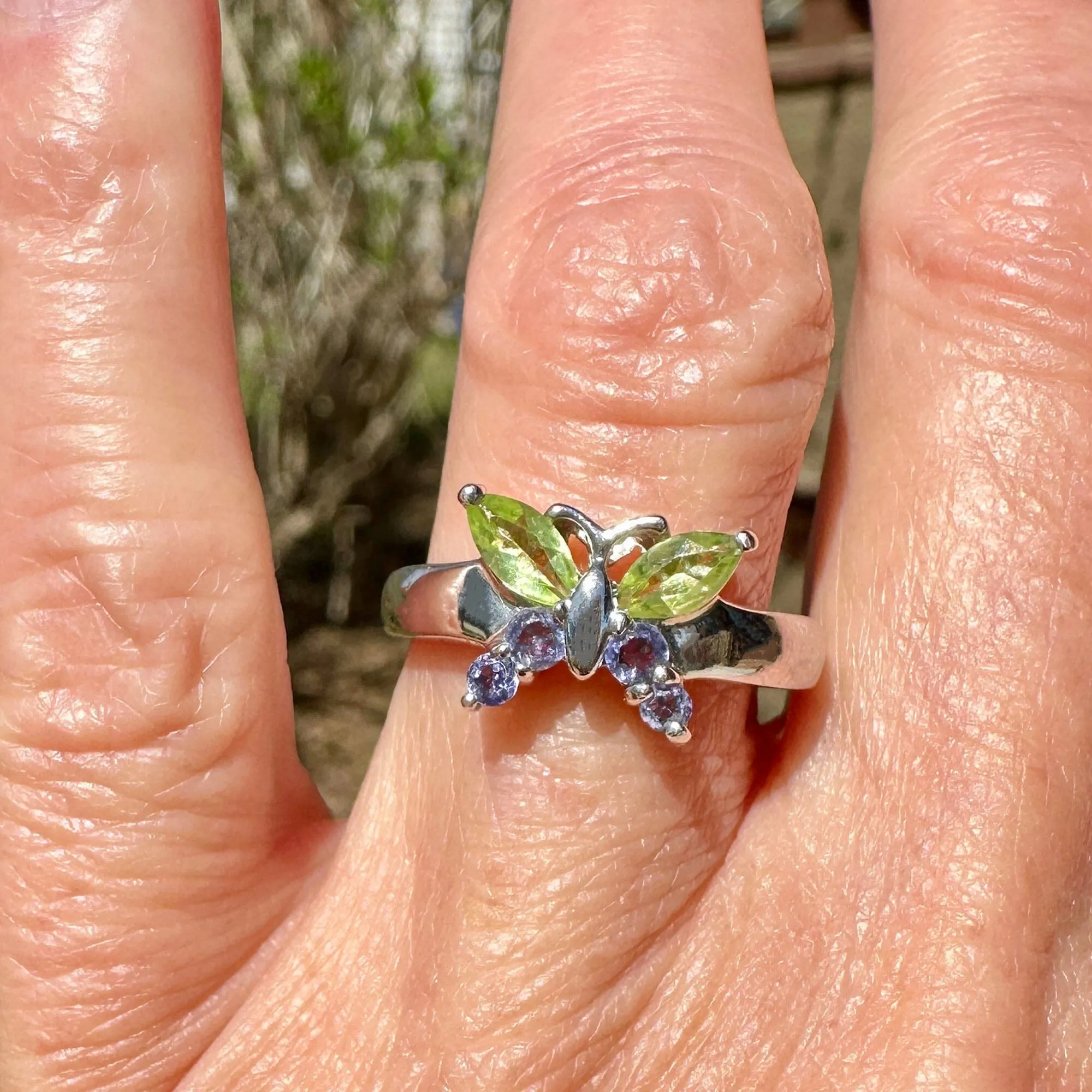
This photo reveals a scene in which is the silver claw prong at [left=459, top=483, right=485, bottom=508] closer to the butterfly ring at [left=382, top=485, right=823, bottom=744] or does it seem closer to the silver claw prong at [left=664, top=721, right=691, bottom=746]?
the butterfly ring at [left=382, top=485, right=823, bottom=744]

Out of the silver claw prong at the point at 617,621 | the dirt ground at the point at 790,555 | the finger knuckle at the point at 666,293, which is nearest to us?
the silver claw prong at the point at 617,621

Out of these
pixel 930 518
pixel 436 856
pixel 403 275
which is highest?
pixel 930 518

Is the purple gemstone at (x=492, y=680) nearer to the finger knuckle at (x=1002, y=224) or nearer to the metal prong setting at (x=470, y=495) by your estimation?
the metal prong setting at (x=470, y=495)

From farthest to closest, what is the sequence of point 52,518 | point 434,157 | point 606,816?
point 434,157 → point 52,518 → point 606,816

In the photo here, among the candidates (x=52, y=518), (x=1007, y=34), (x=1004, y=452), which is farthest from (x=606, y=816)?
(x=1007, y=34)

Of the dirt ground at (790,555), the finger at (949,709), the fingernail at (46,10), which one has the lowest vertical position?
the dirt ground at (790,555)

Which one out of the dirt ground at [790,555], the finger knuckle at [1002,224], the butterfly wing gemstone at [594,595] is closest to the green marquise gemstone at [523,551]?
the butterfly wing gemstone at [594,595]

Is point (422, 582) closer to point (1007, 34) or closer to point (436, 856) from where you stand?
point (436, 856)
